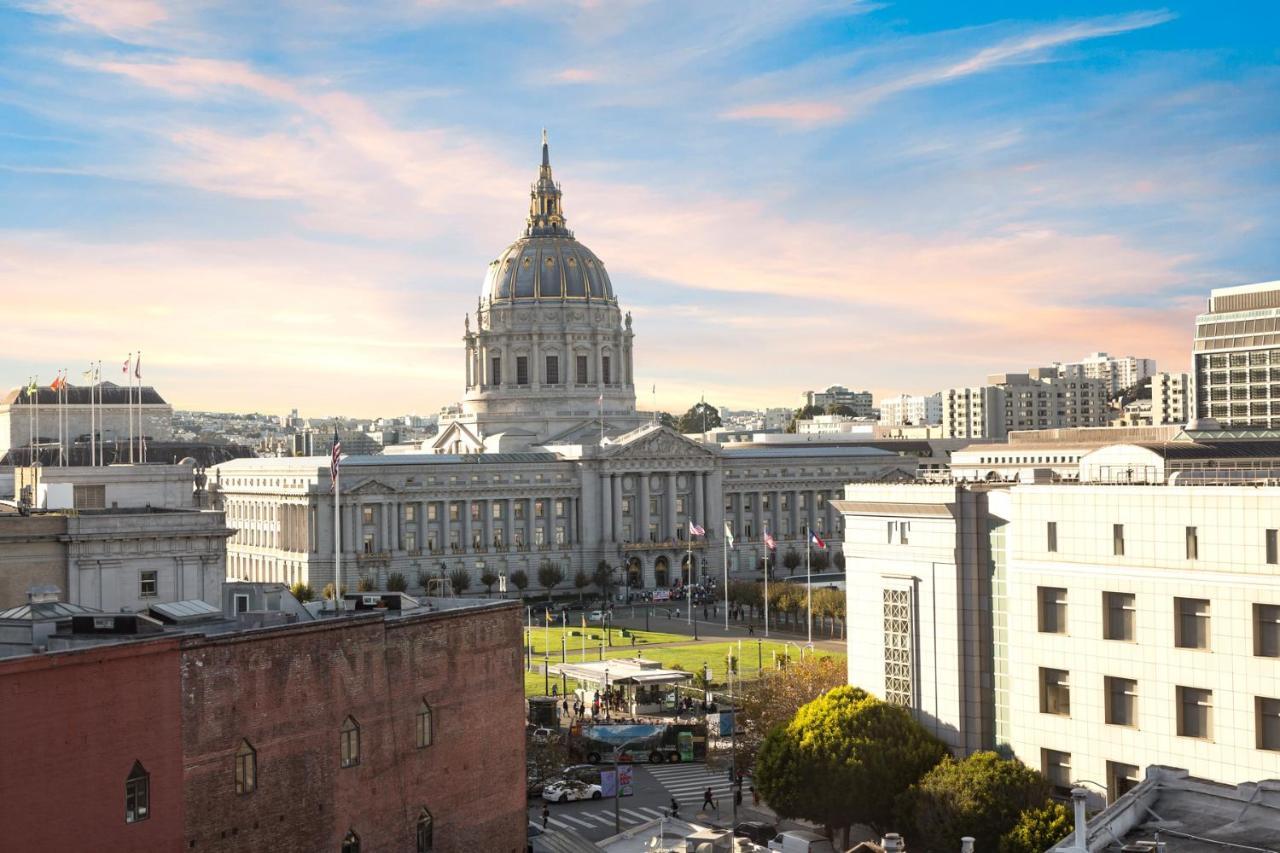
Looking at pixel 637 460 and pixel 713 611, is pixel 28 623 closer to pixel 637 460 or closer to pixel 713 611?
pixel 713 611

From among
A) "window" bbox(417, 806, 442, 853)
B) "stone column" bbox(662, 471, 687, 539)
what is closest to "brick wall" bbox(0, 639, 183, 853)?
"window" bbox(417, 806, 442, 853)

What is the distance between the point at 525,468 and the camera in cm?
17475

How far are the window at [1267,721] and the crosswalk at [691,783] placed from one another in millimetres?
28109

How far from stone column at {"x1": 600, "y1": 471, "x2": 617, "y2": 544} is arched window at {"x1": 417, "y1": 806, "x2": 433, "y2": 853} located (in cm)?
12406

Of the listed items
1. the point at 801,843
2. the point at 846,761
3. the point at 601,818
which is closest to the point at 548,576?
the point at 601,818

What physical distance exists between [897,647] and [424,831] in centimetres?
1896

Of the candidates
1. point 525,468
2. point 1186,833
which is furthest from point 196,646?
point 525,468

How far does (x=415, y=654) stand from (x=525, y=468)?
400 ft

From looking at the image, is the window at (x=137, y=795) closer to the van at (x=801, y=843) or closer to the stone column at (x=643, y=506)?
the van at (x=801, y=843)

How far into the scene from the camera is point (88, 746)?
41.7 meters

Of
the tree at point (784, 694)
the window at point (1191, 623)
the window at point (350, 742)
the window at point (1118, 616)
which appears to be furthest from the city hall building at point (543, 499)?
the window at point (1191, 623)

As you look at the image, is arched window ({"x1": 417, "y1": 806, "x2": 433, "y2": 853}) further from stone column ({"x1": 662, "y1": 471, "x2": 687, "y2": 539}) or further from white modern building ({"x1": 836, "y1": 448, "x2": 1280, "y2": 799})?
stone column ({"x1": 662, "y1": 471, "x2": 687, "y2": 539})

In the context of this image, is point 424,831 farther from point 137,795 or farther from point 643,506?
point 643,506

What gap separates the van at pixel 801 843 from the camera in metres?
49.6
